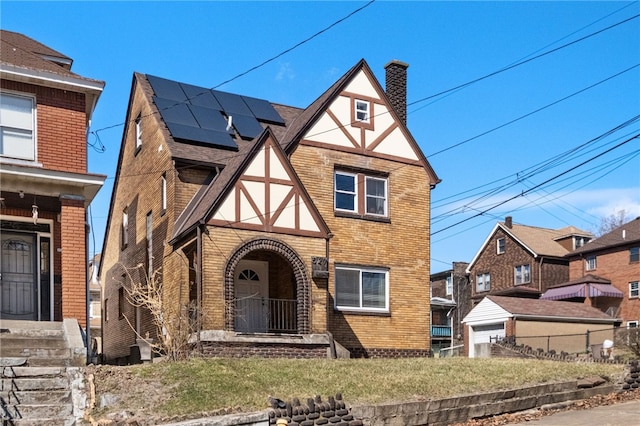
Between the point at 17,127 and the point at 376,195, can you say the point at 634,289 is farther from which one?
the point at 17,127

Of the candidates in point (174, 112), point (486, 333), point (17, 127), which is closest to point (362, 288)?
point (174, 112)

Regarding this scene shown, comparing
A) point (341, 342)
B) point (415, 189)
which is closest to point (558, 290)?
point (415, 189)

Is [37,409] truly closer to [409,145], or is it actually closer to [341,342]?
[341,342]

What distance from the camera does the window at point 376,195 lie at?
947 inches

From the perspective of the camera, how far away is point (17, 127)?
Answer: 54.9 ft

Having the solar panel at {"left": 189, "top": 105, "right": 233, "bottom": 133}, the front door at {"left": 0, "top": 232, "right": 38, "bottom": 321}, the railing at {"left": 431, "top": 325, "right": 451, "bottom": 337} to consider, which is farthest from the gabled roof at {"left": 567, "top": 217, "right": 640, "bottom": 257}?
the front door at {"left": 0, "top": 232, "right": 38, "bottom": 321}

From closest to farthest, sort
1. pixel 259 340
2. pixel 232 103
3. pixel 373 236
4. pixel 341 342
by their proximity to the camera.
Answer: pixel 259 340, pixel 341 342, pixel 373 236, pixel 232 103

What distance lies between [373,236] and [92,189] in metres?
9.88

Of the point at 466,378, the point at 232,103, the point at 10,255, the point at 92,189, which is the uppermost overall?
the point at 232,103

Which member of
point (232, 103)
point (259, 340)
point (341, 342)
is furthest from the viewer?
point (232, 103)

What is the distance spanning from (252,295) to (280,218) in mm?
2827

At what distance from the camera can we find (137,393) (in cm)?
1241

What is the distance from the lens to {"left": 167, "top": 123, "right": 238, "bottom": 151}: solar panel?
73.7 feet

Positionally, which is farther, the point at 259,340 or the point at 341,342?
the point at 341,342
